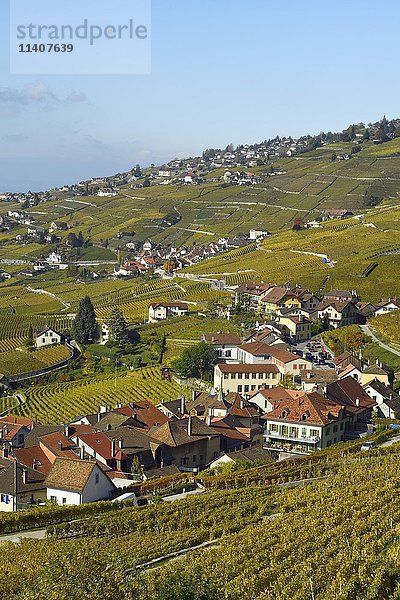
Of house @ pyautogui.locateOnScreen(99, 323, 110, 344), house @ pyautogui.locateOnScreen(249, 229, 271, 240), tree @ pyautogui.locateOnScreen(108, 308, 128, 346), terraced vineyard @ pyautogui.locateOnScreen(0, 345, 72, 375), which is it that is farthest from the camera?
house @ pyautogui.locateOnScreen(249, 229, 271, 240)

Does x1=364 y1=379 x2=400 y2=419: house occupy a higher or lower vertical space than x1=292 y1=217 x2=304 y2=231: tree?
lower

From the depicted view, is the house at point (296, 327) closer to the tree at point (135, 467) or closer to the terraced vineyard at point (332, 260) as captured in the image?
the terraced vineyard at point (332, 260)

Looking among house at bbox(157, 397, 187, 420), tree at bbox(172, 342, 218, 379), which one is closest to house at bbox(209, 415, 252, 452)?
house at bbox(157, 397, 187, 420)

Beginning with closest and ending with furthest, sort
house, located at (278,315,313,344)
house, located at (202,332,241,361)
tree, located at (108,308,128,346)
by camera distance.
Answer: house, located at (202,332,241,361) → house, located at (278,315,313,344) → tree, located at (108,308,128,346)

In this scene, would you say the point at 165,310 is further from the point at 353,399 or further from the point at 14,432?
the point at 14,432

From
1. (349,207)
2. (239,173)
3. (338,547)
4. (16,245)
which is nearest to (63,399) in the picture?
(338,547)

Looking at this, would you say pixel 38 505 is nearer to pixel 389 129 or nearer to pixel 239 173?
pixel 239 173

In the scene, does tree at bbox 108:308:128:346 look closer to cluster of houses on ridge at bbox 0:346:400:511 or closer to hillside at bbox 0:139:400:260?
cluster of houses on ridge at bbox 0:346:400:511
